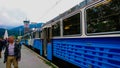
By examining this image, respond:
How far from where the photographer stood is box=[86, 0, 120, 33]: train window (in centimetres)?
659

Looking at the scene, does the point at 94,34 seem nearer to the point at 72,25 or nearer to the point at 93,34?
the point at 93,34

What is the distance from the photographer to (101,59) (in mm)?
7352

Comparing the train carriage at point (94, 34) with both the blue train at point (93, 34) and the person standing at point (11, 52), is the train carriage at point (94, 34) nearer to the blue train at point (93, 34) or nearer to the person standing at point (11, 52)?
the blue train at point (93, 34)

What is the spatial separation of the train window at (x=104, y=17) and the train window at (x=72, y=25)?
1.21m

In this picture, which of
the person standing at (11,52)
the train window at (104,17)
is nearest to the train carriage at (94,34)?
the train window at (104,17)

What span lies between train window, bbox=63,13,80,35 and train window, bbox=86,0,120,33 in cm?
121

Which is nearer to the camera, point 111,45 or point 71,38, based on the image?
point 111,45

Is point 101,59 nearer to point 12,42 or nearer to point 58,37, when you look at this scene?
Result: point 12,42

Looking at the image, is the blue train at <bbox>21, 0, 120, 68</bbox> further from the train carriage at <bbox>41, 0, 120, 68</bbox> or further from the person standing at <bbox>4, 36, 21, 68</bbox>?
the person standing at <bbox>4, 36, 21, 68</bbox>

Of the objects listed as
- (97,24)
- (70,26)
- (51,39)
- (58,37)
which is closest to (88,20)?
(97,24)

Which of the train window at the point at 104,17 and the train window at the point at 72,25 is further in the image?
the train window at the point at 72,25

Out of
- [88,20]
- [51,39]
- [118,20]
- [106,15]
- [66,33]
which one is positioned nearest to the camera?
[118,20]

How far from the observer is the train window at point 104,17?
6594 millimetres

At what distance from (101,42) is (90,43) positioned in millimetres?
880
